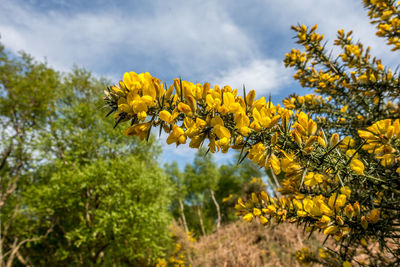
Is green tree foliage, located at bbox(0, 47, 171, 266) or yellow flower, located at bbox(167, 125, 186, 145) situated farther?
green tree foliage, located at bbox(0, 47, 171, 266)

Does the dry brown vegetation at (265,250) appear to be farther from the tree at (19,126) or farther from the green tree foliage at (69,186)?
the tree at (19,126)

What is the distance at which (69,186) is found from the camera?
7.54m

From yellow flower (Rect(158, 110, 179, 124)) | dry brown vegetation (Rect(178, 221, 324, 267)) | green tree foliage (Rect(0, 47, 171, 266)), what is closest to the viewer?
yellow flower (Rect(158, 110, 179, 124))

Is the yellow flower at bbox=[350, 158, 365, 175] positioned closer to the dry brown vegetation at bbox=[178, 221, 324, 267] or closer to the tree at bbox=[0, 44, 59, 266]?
the dry brown vegetation at bbox=[178, 221, 324, 267]

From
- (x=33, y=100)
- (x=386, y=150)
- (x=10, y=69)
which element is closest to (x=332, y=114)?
(x=386, y=150)

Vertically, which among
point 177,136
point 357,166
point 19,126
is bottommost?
point 357,166

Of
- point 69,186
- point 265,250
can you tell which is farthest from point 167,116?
point 69,186

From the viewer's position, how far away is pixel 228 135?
743 millimetres

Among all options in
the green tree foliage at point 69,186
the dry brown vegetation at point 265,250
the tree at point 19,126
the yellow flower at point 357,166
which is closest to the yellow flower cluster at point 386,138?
the yellow flower at point 357,166

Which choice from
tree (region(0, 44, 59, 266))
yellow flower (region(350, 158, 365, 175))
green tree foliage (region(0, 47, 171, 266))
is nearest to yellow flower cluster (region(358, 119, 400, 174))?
yellow flower (region(350, 158, 365, 175))

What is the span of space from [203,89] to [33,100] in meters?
13.2

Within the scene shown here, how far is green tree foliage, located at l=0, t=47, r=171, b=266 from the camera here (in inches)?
297

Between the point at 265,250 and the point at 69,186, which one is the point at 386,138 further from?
the point at 69,186

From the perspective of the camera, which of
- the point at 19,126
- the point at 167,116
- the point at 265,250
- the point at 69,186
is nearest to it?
the point at 167,116
